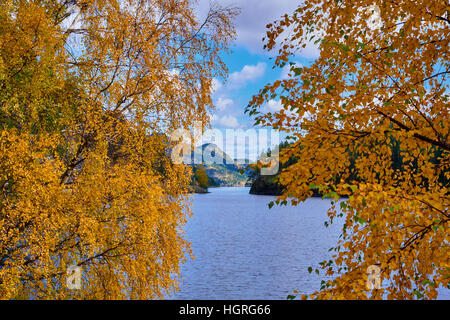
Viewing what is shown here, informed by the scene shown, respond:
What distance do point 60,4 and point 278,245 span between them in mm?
40516

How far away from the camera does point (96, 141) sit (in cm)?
1238

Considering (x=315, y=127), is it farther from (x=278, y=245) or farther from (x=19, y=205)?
(x=278, y=245)

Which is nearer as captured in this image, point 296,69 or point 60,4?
point 296,69

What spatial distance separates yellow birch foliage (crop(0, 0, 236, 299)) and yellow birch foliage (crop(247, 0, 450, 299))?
625 centimetres

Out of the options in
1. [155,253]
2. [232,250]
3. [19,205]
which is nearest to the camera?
[19,205]

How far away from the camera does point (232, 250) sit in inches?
1788

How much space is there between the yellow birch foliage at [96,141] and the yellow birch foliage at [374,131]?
6.25m

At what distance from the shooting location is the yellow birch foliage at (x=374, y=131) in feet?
17.5

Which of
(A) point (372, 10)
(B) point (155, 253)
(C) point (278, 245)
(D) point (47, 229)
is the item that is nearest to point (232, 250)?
(C) point (278, 245)

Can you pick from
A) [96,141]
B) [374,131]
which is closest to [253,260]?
[96,141]

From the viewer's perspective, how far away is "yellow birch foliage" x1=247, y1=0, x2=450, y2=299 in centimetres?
534

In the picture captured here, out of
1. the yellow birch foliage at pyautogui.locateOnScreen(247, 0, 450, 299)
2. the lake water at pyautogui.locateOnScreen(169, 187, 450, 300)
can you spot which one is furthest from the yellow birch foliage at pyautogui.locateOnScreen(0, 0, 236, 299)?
the yellow birch foliage at pyautogui.locateOnScreen(247, 0, 450, 299)

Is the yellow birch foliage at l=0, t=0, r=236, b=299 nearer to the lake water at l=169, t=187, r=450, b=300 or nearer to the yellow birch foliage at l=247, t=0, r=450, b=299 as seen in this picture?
the lake water at l=169, t=187, r=450, b=300

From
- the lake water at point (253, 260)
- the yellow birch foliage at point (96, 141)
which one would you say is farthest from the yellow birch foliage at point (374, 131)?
the lake water at point (253, 260)
